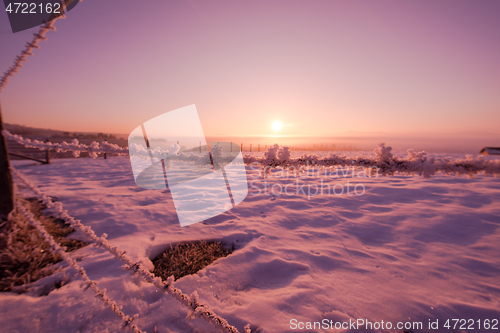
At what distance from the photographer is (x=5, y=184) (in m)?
1.77

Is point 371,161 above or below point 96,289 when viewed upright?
above

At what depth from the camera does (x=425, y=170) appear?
4.91 ft

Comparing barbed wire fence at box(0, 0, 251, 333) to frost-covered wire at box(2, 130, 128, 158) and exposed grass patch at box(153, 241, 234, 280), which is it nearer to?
frost-covered wire at box(2, 130, 128, 158)

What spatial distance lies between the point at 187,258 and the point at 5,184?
6.65 ft

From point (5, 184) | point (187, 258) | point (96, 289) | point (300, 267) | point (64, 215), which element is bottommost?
point (300, 267)

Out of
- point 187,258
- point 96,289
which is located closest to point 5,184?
point 96,289

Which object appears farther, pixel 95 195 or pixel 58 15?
pixel 95 195

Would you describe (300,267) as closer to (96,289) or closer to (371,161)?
(371,161)

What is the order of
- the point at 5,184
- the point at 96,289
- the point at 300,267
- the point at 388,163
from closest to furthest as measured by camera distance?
the point at 96,289 < the point at 388,163 < the point at 5,184 < the point at 300,267

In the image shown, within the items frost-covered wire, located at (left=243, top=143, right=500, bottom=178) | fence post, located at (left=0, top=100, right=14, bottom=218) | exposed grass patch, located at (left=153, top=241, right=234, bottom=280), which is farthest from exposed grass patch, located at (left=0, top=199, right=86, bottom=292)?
frost-covered wire, located at (left=243, top=143, right=500, bottom=178)

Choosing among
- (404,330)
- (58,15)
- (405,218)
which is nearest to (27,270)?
(58,15)

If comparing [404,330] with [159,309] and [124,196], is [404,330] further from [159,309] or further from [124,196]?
[124,196]

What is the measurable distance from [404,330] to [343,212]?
91.5 inches

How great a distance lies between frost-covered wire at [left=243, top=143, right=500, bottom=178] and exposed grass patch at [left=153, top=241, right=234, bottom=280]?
132cm
